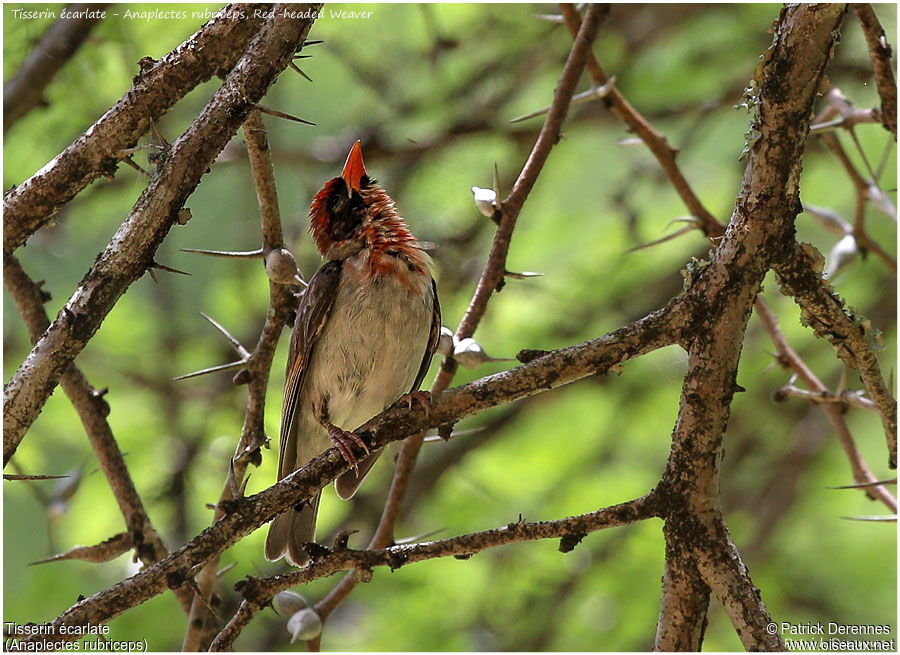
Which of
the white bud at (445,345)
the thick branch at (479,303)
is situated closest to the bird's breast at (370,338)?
the thick branch at (479,303)

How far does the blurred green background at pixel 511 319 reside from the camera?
17.9 ft

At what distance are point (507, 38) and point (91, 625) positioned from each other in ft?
16.2

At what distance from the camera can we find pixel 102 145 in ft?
8.36

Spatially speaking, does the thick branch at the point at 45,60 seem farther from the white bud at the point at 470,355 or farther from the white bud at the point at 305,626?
the white bud at the point at 305,626

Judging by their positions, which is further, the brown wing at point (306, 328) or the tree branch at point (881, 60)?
the brown wing at point (306, 328)

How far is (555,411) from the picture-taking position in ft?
20.7

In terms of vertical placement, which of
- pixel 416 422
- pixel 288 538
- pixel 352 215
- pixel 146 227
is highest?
pixel 352 215

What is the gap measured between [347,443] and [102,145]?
1.44 meters

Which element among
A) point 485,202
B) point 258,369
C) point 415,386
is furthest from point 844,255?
point 258,369

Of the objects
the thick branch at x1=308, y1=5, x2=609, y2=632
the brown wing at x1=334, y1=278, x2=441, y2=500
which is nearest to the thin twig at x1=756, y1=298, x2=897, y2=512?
the thick branch at x1=308, y1=5, x2=609, y2=632

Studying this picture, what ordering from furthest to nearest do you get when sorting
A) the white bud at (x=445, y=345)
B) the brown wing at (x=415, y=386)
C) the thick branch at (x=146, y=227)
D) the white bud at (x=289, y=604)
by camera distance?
the brown wing at (x=415, y=386), the white bud at (x=445, y=345), the white bud at (x=289, y=604), the thick branch at (x=146, y=227)

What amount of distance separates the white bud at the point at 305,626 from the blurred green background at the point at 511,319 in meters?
2.09

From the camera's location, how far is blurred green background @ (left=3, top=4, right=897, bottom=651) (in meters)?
5.45

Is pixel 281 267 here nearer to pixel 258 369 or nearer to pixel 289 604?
pixel 258 369
